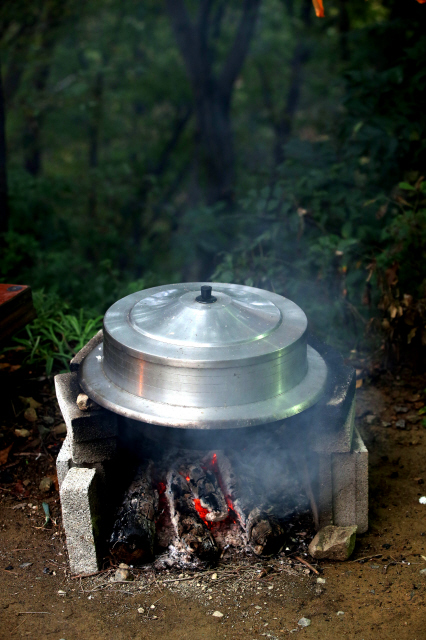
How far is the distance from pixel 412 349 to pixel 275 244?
6.53 feet

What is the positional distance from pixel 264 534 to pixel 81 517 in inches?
44.4

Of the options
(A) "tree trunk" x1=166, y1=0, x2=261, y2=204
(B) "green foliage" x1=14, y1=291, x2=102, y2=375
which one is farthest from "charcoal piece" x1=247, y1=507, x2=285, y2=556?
(A) "tree trunk" x1=166, y1=0, x2=261, y2=204

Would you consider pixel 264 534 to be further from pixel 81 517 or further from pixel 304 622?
pixel 81 517

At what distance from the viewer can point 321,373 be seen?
11.9ft

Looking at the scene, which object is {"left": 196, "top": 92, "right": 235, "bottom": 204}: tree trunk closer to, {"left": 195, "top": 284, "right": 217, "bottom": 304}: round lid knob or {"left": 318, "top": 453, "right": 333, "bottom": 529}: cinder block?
{"left": 195, "top": 284, "right": 217, "bottom": 304}: round lid knob

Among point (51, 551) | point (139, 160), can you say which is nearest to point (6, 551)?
point (51, 551)

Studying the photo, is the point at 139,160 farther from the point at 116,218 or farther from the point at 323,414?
the point at 323,414

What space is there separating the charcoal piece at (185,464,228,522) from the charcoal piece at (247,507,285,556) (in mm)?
199

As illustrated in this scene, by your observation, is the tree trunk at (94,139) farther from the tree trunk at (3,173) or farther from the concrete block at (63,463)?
the concrete block at (63,463)

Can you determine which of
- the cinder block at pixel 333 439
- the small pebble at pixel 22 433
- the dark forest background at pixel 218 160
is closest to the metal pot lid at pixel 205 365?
the cinder block at pixel 333 439

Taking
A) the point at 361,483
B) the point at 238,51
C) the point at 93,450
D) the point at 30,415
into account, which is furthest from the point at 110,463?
the point at 238,51

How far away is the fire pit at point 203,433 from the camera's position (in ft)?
10.3

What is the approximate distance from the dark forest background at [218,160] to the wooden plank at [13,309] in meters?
0.64

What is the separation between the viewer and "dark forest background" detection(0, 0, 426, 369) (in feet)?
19.4
